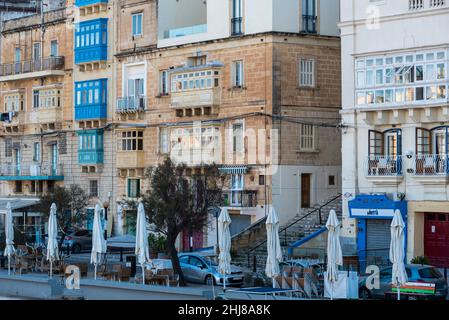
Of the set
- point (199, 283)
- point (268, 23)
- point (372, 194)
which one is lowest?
point (199, 283)

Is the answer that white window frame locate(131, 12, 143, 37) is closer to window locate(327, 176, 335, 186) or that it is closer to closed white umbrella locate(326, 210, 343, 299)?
window locate(327, 176, 335, 186)

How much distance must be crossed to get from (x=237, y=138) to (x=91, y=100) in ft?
34.5

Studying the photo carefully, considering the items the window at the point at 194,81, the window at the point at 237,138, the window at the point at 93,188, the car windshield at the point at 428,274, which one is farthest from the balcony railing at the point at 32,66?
the car windshield at the point at 428,274

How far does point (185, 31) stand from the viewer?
5853cm

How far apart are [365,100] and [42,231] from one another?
20980 millimetres

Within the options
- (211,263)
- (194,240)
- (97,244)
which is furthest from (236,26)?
(97,244)

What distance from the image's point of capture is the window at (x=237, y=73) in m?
55.6

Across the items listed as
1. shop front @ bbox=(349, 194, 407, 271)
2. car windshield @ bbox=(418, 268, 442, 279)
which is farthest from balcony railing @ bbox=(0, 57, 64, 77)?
car windshield @ bbox=(418, 268, 442, 279)

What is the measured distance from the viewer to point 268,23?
2127 inches

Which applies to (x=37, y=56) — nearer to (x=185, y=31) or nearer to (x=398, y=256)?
(x=185, y=31)
